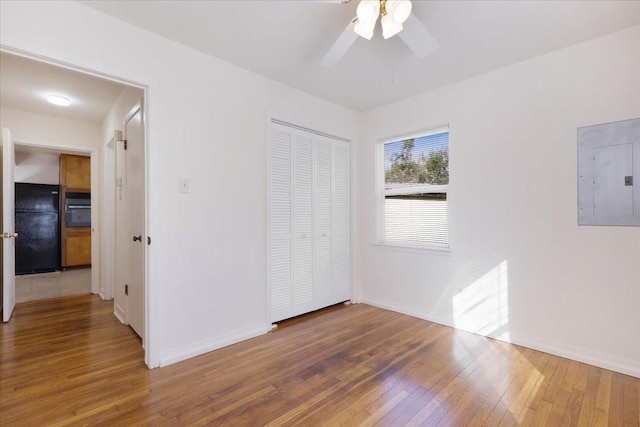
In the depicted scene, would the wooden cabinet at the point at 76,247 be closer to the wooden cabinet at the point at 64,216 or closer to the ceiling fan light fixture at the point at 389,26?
the wooden cabinet at the point at 64,216

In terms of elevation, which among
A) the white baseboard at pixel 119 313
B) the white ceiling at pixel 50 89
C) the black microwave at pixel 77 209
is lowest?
the white baseboard at pixel 119 313

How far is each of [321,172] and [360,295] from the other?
1.72 meters

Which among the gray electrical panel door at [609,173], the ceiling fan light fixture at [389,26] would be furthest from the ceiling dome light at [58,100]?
the gray electrical panel door at [609,173]

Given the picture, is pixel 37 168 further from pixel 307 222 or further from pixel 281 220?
pixel 307 222

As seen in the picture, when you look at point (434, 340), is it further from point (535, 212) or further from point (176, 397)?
point (176, 397)

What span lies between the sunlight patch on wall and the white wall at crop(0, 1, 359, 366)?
2.01 m

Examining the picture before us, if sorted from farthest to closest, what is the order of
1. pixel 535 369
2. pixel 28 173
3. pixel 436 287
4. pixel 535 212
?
1. pixel 28 173
2. pixel 436 287
3. pixel 535 212
4. pixel 535 369

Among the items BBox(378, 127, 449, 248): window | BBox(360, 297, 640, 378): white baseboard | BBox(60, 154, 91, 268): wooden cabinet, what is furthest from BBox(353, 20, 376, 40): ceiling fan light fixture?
BBox(60, 154, 91, 268): wooden cabinet

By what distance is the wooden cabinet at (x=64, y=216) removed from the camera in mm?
6086

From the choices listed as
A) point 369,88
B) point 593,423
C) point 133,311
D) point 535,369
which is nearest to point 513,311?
point 535,369

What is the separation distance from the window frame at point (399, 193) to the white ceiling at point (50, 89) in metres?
2.94

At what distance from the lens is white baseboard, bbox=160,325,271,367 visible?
2324mm

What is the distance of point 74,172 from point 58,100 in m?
3.49

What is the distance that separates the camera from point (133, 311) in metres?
2.96
